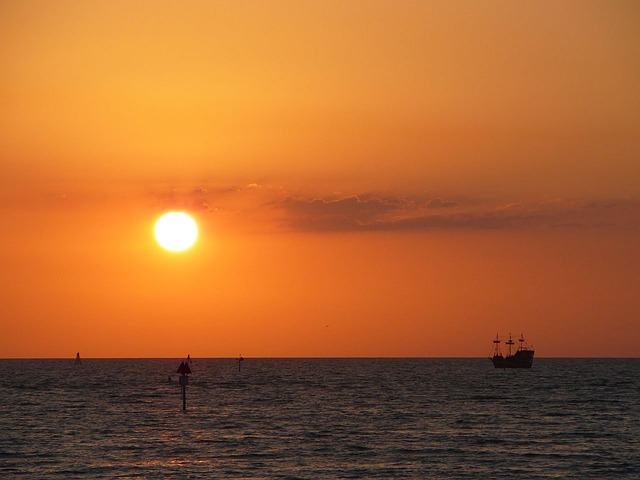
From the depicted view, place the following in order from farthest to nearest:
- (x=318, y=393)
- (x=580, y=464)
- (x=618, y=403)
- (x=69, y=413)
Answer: (x=318, y=393) < (x=618, y=403) < (x=69, y=413) < (x=580, y=464)

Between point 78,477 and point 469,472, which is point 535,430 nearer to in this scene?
point 469,472

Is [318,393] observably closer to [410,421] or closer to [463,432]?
[410,421]

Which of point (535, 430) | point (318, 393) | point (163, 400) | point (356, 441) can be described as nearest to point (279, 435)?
point (356, 441)

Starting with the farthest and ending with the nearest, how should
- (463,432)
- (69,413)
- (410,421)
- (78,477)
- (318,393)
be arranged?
(318,393) < (69,413) < (410,421) < (463,432) < (78,477)

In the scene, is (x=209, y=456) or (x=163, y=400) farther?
(x=163, y=400)

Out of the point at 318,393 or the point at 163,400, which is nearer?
the point at 163,400

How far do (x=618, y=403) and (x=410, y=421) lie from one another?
1500 inches

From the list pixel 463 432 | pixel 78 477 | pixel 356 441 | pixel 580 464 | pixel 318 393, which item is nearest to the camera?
pixel 78 477

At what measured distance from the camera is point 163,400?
378 ft

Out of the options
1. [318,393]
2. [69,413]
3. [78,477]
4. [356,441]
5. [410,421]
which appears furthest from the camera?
[318,393]

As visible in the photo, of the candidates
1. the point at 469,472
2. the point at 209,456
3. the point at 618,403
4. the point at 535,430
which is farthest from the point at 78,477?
the point at 618,403

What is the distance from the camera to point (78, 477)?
49906 millimetres

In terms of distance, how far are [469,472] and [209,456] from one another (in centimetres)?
1538

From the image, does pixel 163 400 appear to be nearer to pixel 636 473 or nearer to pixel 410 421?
pixel 410 421
